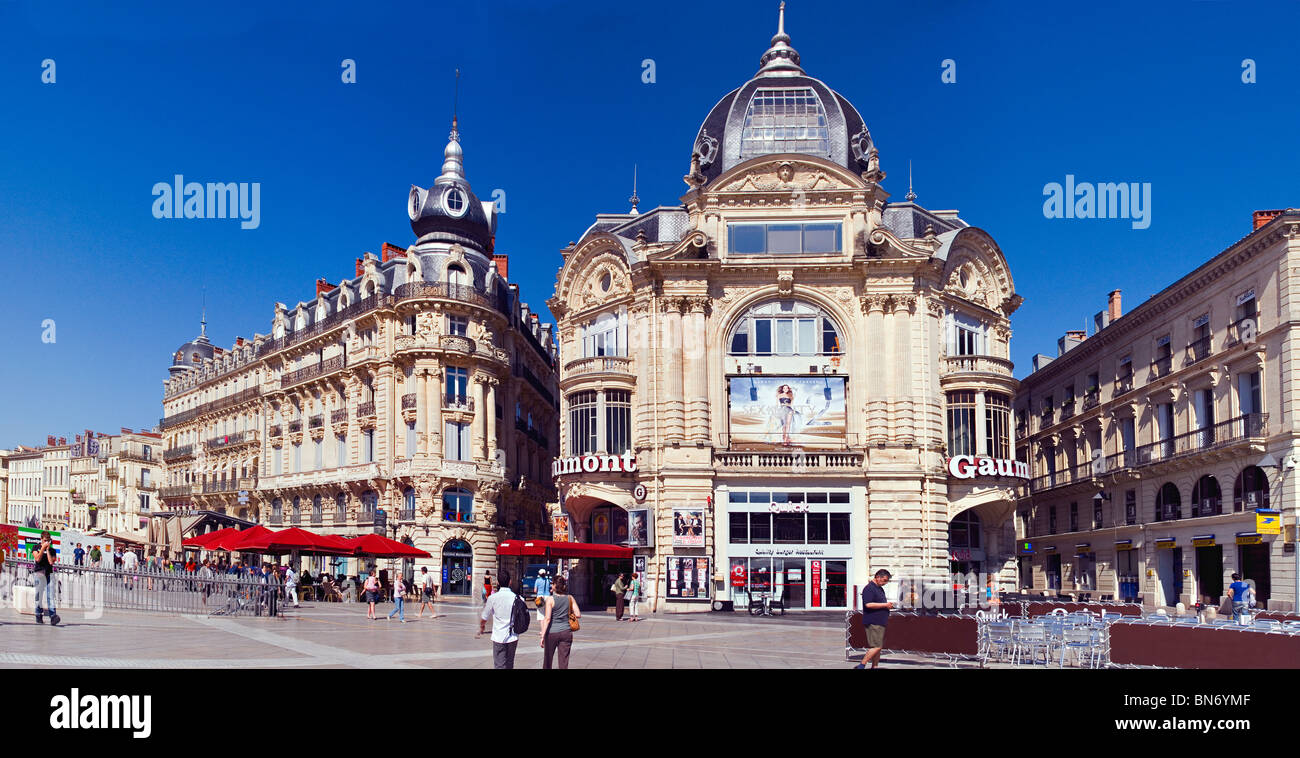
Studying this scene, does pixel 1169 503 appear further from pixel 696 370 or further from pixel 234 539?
pixel 234 539

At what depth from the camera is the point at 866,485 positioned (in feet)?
138

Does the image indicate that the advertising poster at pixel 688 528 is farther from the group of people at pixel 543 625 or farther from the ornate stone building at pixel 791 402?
the group of people at pixel 543 625

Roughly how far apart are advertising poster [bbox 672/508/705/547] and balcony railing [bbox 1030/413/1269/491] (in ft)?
63.2

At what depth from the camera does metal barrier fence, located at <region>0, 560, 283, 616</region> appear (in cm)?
3006

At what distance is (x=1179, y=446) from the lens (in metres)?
44.0

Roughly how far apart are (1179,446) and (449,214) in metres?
37.0

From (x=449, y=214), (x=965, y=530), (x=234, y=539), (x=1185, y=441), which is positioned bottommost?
(x=965, y=530)

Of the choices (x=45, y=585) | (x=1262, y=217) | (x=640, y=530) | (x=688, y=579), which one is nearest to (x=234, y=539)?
(x=45, y=585)

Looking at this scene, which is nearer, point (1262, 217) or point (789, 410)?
point (1262, 217)

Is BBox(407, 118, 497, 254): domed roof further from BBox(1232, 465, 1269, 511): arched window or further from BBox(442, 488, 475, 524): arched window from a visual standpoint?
BBox(1232, 465, 1269, 511): arched window

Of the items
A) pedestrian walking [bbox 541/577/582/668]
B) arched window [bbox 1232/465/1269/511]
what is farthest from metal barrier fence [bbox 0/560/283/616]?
arched window [bbox 1232/465/1269/511]

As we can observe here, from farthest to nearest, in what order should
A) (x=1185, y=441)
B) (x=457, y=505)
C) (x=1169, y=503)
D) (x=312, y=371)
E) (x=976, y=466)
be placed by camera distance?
(x=312, y=371) < (x=457, y=505) < (x=1169, y=503) < (x=1185, y=441) < (x=976, y=466)
